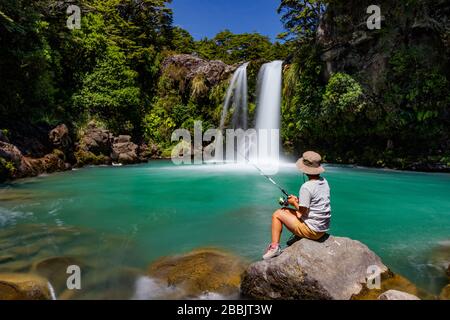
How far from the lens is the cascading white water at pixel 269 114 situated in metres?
24.2

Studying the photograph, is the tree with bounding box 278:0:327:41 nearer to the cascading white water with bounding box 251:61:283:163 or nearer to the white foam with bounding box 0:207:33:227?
the cascading white water with bounding box 251:61:283:163

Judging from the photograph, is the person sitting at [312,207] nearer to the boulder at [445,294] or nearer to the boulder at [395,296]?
the boulder at [395,296]

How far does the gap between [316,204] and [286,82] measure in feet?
66.4

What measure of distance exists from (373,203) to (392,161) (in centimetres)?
1017

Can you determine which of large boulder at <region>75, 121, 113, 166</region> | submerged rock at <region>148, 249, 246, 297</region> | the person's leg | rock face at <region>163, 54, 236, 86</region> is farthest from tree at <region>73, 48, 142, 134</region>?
the person's leg

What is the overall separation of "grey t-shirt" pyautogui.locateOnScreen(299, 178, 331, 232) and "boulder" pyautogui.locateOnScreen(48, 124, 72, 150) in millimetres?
17280

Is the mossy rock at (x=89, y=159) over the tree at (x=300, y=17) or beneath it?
beneath

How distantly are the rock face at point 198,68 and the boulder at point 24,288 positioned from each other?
25.7m

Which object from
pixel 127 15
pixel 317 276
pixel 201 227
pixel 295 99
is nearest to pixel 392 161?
pixel 295 99

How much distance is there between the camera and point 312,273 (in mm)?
4094

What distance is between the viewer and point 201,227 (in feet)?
24.5

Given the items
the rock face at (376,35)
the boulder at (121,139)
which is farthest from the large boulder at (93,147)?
the rock face at (376,35)

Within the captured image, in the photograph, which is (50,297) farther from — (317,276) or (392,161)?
(392,161)

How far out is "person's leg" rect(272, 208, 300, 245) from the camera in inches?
183
